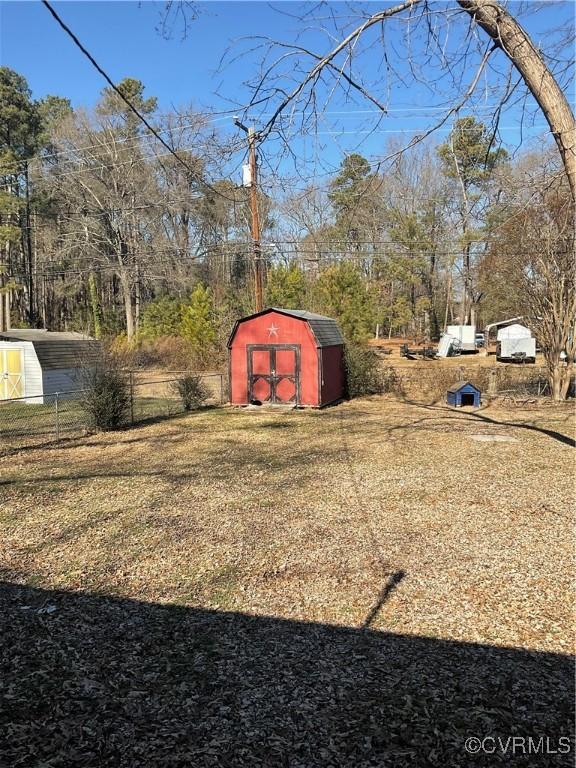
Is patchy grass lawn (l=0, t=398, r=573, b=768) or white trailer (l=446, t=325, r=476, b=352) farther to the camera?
white trailer (l=446, t=325, r=476, b=352)

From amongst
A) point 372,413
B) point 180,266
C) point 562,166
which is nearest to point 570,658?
point 562,166

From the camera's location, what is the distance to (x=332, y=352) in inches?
676

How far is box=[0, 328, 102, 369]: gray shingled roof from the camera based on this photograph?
18344 mm

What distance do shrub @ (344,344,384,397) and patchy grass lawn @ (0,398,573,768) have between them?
393 inches

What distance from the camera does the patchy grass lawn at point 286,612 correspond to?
277cm

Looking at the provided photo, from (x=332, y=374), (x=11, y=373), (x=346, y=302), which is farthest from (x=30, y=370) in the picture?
(x=346, y=302)

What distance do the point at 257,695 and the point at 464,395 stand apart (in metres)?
14.6

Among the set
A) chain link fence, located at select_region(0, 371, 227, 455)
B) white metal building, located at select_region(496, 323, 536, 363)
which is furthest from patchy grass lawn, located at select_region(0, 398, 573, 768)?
white metal building, located at select_region(496, 323, 536, 363)

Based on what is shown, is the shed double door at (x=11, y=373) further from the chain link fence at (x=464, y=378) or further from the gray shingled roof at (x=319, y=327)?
the chain link fence at (x=464, y=378)

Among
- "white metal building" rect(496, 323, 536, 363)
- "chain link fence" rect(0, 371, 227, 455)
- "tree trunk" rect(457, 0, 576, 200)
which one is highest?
"tree trunk" rect(457, 0, 576, 200)

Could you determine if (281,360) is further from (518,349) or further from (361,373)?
(518,349)

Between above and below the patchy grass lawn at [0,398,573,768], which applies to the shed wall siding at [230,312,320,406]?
above

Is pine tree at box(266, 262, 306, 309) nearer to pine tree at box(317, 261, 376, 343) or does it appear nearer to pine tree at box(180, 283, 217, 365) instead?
pine tree at box(317, 261, 376, 343)

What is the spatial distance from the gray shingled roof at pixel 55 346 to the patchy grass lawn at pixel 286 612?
35.9 feet
